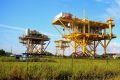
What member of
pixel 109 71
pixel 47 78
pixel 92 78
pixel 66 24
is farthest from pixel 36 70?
pixel 66 24

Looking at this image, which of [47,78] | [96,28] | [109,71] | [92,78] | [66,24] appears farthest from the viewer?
[96,28]

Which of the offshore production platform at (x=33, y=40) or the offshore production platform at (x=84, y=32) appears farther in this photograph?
the offshore production platform at (x=33, y=40)

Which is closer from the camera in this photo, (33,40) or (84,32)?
(84,32)

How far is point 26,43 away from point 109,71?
239 feet

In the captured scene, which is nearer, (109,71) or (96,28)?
(109,71)

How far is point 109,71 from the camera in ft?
62.6

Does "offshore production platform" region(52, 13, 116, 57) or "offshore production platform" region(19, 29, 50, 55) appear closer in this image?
"offshore production platform" region(52, 13, 116, 57)

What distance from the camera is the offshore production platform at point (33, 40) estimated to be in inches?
3388

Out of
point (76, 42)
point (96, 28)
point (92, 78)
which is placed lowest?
point (92, 78)

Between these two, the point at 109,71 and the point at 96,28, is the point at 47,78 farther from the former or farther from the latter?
the point at 96,28

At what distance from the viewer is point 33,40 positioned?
89188mm

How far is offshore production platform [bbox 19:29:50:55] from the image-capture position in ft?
282

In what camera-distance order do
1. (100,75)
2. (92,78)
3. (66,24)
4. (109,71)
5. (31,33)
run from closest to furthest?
(92,78) → (100,75) → (109,71) → (66,24) → (31,33)

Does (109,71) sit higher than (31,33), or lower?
lower
